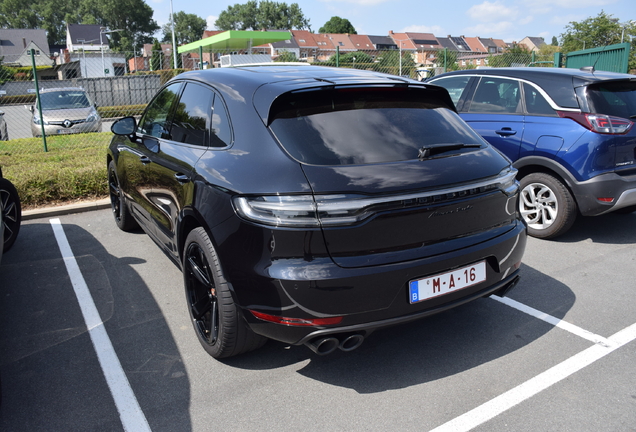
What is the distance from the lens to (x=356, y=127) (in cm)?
283

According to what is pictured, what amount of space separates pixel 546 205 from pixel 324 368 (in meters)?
3.45

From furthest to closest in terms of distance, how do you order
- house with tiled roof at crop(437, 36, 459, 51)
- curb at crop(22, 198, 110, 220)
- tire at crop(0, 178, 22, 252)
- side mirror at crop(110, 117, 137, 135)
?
house with tiled roof at crop(437, 36, 459, 51) < curb at crop(22, 198, 110, 220) < tire at crop(0, 178, 22, 252) < side mirror at crop(110, 117, 137, 135)

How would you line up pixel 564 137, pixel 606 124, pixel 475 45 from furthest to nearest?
pixel 475 45, pixel 564 137, pixel 606 124

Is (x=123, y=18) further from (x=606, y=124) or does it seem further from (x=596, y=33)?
(x=606, y=124)

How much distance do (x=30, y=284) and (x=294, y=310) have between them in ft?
9.79

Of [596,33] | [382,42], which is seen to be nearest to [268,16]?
[382,42]

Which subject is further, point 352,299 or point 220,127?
point 220,127

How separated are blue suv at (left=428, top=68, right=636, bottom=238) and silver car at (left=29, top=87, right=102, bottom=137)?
443 inches

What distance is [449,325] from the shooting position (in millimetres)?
3570

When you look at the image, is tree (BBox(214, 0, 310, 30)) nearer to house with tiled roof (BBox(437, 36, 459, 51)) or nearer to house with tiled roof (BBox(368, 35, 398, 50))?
house with tiled roof (BBox(368, 35, 398, 50))

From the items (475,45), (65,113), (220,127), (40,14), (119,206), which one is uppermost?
(40,14)

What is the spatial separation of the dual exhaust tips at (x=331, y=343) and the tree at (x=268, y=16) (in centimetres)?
13887

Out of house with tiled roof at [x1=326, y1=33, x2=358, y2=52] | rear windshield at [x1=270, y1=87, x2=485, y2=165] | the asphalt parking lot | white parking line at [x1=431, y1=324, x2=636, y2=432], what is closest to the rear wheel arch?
the asphalt parking lot

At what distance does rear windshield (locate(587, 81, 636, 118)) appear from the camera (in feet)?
16.5
